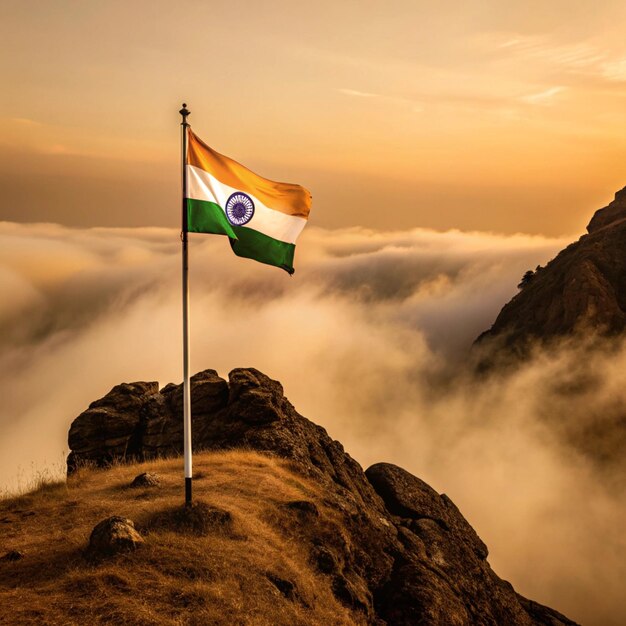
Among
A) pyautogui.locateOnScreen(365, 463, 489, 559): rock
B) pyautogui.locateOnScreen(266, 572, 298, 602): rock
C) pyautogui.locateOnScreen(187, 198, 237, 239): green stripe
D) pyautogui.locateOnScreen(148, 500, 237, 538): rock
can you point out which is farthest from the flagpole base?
pyautogui.locateOnScreen(365, 463, 489, 559): rock

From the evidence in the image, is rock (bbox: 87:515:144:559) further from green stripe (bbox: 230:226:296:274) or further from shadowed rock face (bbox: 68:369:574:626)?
green stripe (bbox: 230:226:296:274)

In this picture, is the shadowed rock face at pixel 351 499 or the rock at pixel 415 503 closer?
the shadowed rock face at pixel 351 499

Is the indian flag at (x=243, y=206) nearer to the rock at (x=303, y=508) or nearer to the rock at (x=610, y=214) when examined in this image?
the rock at (x=303, y=508)

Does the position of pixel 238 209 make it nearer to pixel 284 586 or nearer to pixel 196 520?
pixel 196 520

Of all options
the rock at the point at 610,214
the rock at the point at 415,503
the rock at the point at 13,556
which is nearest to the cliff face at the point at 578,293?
the rock at the point at 610,214

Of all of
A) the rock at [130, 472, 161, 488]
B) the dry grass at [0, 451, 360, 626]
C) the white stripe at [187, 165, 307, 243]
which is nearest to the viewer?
the dry grass at [0, 451, 360, 626]

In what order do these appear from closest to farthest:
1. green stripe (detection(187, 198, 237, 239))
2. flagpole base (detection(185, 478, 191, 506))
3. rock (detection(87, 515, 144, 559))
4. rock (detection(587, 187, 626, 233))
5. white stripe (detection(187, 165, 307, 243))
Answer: rock (detection(87, 515, 144, 559))
green stripe (detection(187, 198, 237, 239))
white stripe (detection(187, 165, 307, 243))
flagpole base (detection(185, 478, 191, 506))
rock (detection(587, 187, 626, 233))

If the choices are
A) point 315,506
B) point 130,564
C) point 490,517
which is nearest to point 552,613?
point 315,506
